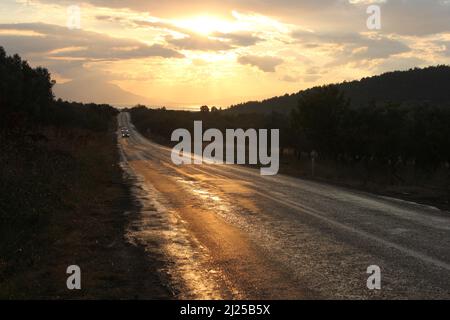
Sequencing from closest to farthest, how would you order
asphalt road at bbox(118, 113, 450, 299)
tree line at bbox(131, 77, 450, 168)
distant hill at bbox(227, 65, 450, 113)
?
asphalt road at bbox(118, 113, 450, 299), tree line at bbox(131, 77, 450, 168), distant hill at bbox(227, 65, 450, 113)

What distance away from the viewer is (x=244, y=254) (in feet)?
26.7

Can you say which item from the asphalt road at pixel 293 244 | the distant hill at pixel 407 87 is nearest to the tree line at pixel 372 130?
the asphalt road at pixel 293 244

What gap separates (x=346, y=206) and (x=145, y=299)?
8.93m

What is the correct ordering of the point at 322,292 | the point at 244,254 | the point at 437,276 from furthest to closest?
the point at 244,254
the point at 437,276
the point at 322,292

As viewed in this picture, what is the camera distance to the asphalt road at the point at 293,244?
629 cm

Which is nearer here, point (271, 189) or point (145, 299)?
point (145, 299)

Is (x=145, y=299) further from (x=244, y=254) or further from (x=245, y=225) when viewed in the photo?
(x=245, y=225)

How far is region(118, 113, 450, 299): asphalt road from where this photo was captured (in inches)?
248

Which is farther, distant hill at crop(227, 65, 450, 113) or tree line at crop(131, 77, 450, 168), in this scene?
distant hill at crop(227, 65, 450, 113)

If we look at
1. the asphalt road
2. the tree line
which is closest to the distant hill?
the tree line

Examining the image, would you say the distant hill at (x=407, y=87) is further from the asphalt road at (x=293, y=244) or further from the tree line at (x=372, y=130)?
the asphalt road at (x=293, y=244)

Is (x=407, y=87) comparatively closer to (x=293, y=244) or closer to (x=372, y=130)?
(x=372, y=130)

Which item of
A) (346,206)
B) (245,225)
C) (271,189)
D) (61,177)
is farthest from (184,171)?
(245,225)

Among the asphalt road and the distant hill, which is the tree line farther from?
the distant hill
